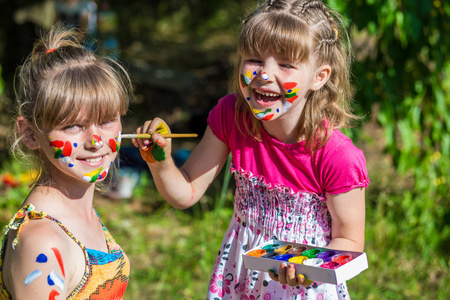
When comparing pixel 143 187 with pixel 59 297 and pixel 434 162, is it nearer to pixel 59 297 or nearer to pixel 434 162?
pixel 434 162

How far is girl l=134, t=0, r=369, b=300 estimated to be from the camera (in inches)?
66.3

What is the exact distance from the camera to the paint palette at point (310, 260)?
56.9 inches

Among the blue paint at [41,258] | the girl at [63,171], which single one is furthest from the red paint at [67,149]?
the blue paint at [41,258]

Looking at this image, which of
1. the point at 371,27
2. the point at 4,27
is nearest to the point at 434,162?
the point at 371,27

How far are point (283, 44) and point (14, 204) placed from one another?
291 centimetres

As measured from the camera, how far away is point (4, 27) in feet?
16.8

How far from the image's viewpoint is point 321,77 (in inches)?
69.5

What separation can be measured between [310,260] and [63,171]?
2.45 feet

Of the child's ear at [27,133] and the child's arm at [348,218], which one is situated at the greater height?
the child's ear at [27,133]

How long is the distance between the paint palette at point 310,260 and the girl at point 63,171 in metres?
0.41

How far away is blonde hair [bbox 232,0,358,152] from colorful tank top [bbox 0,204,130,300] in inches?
24.1

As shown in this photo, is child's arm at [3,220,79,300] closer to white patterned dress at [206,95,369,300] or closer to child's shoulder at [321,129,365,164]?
white patterned dress at [206,95,369,300]

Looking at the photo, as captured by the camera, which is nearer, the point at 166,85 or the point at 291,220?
the point at 291,220

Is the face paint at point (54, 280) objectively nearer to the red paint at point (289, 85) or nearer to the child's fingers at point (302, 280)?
the child's fingers at point (302, 280)
